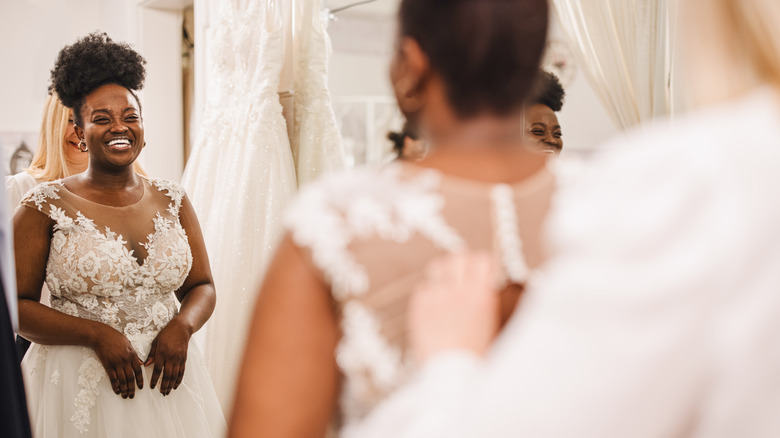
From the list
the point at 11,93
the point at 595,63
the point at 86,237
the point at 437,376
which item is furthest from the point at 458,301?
the point at 11,93

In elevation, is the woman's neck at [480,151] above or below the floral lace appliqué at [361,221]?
above

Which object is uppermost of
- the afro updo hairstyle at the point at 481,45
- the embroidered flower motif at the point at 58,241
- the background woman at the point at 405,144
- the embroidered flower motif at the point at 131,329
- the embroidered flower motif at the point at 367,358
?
the afro updo hairstyle at the point at 481,45

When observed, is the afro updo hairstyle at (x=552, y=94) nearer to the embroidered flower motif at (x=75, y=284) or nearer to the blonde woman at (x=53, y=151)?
the embroidered flower motif at (x=75, y=284)

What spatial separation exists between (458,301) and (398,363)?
0.34 feet

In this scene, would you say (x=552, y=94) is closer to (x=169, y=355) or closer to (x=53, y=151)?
(x=169, y=355)

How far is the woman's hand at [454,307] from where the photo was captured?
68 cm

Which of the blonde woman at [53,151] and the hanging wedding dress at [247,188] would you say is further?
the blonde woman at [53,151]

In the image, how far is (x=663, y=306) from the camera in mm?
503

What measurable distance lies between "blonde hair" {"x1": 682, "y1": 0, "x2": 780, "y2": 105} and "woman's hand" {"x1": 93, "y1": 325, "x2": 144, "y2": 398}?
1.72 m

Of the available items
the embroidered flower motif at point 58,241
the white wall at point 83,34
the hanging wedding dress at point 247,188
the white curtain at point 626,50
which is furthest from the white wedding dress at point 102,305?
the white wall at point 83,34

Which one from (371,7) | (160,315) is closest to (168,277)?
(160,315)

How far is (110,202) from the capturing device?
2096mm

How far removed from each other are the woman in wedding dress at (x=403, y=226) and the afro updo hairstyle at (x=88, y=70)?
1.61 m

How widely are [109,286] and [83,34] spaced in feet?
10.4
